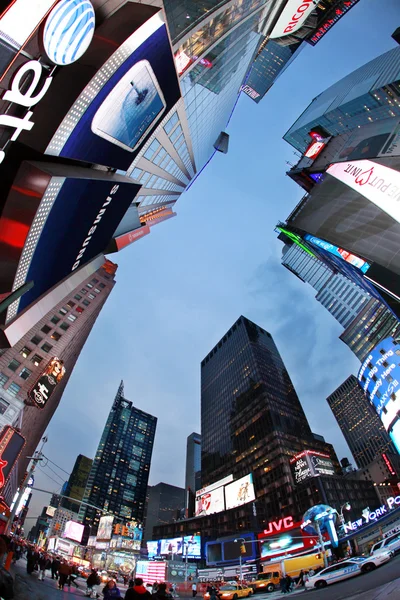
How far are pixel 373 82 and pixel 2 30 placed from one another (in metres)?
105

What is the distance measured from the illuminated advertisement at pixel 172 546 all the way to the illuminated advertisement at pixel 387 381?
48065 millimetres

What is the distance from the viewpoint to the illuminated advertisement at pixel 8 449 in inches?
880

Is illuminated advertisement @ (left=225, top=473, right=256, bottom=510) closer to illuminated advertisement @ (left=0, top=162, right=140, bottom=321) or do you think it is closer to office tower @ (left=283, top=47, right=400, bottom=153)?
illuminated advertisement @ (left=0, top=162, right=140, bottom=321)

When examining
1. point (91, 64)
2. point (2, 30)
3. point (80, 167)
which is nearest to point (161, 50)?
point (91, 64)

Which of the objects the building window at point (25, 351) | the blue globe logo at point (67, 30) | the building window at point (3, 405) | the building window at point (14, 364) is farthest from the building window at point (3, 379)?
the blue globe logo at point (67, 30)

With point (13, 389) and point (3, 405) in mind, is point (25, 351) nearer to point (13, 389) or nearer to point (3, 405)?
point (13, 389)

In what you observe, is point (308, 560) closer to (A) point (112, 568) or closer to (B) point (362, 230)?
(B) point (362, 230)

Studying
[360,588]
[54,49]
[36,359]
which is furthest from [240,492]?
[54,49]

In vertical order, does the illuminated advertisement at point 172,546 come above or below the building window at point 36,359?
below

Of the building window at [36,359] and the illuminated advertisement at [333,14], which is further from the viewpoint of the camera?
the illuminated advertisement at [333,14]

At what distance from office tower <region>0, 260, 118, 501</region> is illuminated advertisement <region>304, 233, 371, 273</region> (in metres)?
34.9

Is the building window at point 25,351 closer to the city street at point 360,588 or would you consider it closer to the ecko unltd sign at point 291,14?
the city street at point 360,588

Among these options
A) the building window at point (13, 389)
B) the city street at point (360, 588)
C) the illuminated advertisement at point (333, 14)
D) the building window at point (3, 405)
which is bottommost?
the city street at point (360, 588)

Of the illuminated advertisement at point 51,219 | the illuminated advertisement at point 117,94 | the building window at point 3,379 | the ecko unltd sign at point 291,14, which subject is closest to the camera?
the illuminated advertisement at point 117,94
